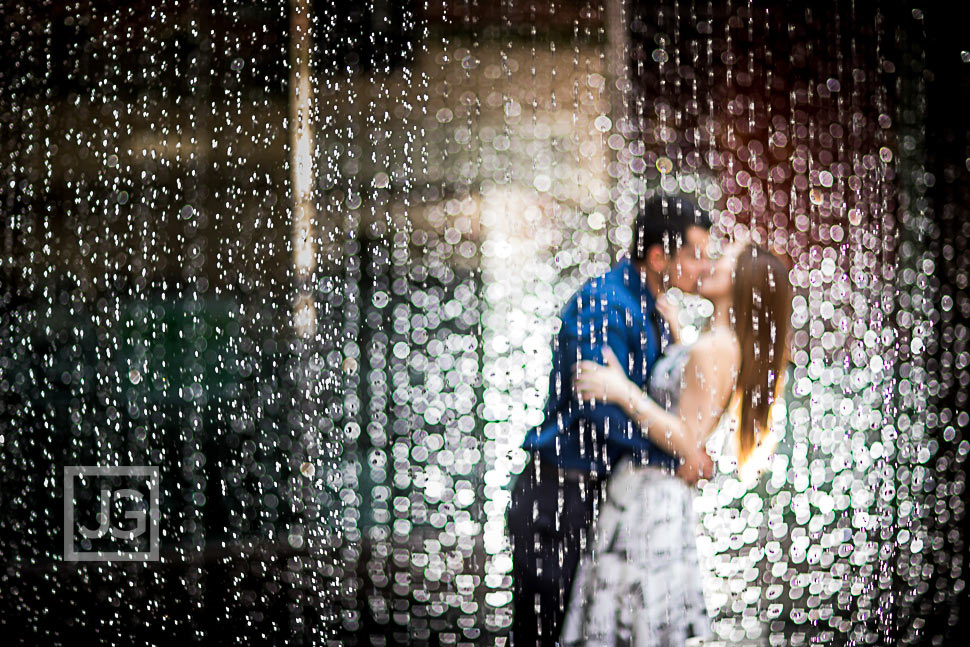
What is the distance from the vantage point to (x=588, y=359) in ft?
4.20

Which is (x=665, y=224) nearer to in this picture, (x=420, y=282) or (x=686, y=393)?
(x=686, y=393)

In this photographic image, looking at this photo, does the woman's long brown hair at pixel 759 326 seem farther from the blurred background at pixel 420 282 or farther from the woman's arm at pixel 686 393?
the blurred background at pixel 420 282

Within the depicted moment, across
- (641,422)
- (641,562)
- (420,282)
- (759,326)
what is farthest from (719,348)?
(420,282)

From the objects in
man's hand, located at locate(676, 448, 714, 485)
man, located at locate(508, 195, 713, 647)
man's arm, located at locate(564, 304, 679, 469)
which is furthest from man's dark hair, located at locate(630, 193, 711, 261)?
A: man's hand, located at locate(676, 448, 714, 485)

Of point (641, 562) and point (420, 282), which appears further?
point (420, 282)

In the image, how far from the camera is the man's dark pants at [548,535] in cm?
133

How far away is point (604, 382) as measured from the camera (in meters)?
1.29

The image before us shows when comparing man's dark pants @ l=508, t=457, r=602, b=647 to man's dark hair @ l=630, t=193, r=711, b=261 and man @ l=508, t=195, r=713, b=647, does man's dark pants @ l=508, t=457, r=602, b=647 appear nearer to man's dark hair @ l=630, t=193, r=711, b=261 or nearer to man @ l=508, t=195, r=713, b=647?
man @ l=508, t=195, r=713, b=647

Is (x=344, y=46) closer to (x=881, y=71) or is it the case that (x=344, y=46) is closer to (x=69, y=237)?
(x=69, y=237)

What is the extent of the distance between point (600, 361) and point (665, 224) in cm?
25

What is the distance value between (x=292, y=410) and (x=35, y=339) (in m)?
1.36

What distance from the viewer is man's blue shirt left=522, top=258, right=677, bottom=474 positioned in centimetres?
127

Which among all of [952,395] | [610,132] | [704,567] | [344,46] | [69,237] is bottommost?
[704,567]

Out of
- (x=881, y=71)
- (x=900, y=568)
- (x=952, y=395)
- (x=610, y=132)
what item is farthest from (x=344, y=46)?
(x=900, y=568)
